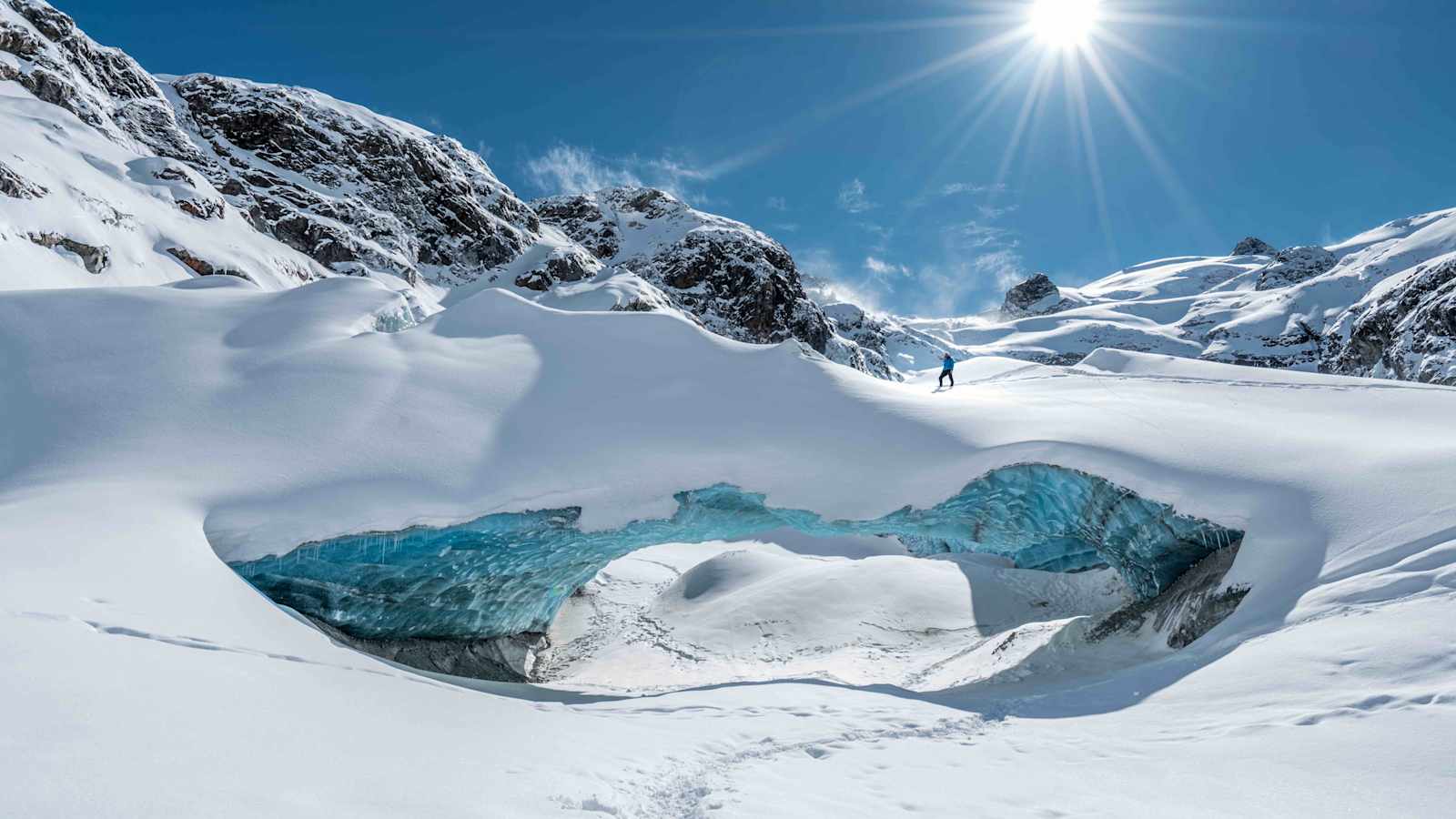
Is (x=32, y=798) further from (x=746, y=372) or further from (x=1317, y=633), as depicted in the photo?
(x=746, y=372)

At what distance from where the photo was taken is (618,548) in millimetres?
13383

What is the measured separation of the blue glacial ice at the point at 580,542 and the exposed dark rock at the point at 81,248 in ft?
93.4

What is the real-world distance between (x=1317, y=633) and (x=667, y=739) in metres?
5.97

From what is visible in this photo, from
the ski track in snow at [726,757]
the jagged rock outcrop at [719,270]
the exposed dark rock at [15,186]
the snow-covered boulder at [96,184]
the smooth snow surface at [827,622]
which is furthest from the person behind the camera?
A: the jagged rock outcrop at [719,270]

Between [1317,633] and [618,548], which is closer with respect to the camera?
[1317,633]

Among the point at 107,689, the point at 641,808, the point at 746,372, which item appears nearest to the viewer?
the point at 107,689

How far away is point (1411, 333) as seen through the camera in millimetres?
39125

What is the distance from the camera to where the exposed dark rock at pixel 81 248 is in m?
27.2

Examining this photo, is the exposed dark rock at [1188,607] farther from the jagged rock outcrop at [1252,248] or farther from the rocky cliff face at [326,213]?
the jagged rock outcrop at [1252,248]

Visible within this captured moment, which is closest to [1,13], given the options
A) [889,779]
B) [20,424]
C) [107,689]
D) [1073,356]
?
[20,424]

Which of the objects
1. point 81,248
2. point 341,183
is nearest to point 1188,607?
point 81,248

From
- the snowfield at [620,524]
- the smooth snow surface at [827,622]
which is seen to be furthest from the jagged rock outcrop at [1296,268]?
the snowfield at [620,524]

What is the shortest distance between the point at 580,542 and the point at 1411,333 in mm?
50436

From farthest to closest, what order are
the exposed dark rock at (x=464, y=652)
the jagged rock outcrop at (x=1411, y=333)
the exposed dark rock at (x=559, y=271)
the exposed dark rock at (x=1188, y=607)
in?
1. the exposed dark rock at (x=559, y=271)
2. the jagged rock outcrop at (x=1411, y=333)
3. the exposed dark rock at (x=464, y=652)
4. the exposed dark rock at (x=1188, y=607)
